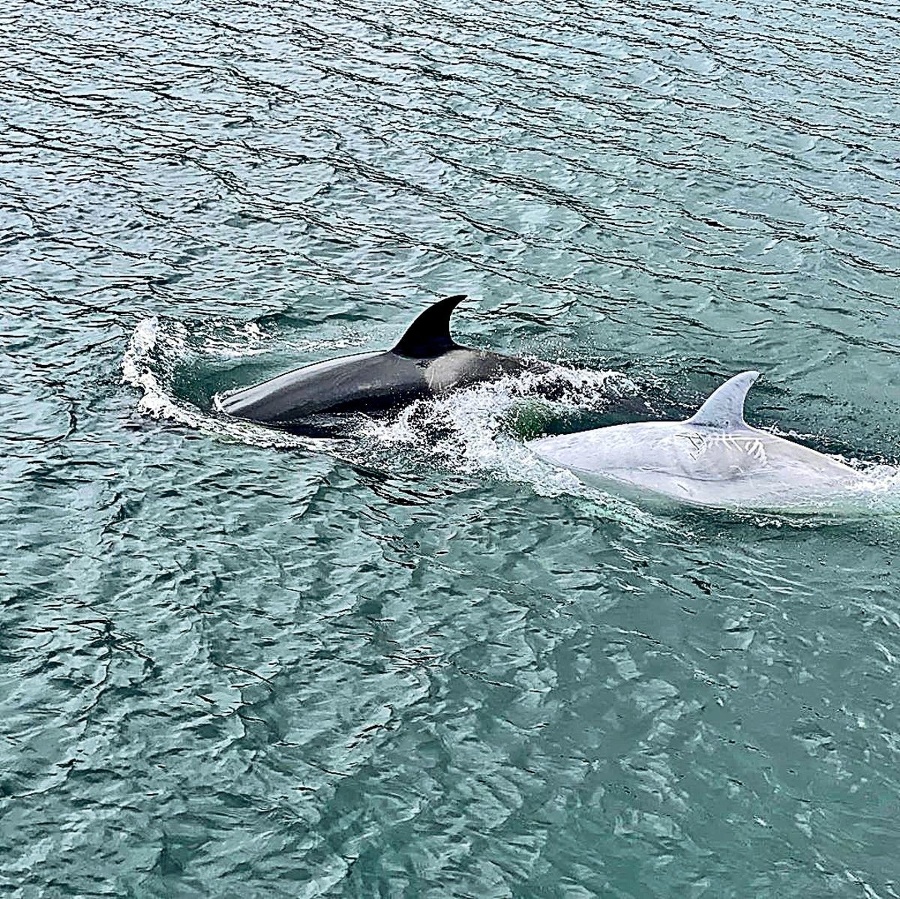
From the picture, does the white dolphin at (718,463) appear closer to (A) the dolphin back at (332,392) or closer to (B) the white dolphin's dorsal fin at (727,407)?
(B) the white dolphin's dorsal fin at (727,407)

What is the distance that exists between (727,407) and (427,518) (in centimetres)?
381

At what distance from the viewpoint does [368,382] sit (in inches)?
649

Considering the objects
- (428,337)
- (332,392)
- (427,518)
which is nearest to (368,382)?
(332,392)

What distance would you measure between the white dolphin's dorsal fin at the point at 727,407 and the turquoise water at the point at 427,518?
1.36m

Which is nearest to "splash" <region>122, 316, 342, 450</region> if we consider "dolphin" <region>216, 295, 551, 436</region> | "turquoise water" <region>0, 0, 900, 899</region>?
"turquoise water" <region>0, 0, 900, 899</region>

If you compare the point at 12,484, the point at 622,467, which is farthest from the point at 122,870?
the point at 622,467

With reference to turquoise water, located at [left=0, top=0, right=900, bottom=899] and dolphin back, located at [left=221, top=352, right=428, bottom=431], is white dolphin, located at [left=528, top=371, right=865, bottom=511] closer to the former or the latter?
turquoise water, located at [left=0, top=0, right=900, bottom=899]

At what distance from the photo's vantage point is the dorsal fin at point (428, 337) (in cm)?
1638

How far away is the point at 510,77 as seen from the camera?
95.9 feet

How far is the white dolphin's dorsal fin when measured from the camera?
15.4 metres

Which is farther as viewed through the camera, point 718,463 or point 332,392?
point 332,392

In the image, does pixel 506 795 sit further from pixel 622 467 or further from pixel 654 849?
pixel 622 467

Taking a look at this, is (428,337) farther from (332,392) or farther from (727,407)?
(727,407)

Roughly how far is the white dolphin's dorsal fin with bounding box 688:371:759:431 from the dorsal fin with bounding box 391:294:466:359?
10.8 feet
